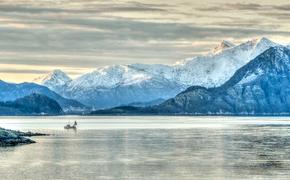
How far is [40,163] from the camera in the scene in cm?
11600

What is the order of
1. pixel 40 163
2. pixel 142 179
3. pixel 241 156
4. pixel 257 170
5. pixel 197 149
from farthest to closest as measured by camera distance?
pixel 197 149, pixel 241 156, pixel 40 163, pixel 257 170, pixel 142 179

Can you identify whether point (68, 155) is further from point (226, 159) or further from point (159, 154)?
point (226, 159)

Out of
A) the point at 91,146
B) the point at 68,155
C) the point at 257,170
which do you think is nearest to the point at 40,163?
the point at 68,155

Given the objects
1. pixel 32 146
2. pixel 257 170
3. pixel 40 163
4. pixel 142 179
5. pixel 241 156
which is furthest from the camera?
pixel 32 146

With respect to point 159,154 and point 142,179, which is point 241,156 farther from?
point 142,179

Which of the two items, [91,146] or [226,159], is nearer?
[226,159]

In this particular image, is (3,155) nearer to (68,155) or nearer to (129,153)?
(68,155)

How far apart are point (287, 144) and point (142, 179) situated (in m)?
71.6

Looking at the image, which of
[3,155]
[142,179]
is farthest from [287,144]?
[142,179]

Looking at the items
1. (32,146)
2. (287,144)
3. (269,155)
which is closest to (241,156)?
(269,155)

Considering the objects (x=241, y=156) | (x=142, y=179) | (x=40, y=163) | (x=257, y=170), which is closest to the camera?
(x=142, y=179)

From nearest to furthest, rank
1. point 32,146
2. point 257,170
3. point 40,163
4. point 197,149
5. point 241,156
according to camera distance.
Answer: point 257,170, point 40,163, point 241,156, point 197,149, point 32,146

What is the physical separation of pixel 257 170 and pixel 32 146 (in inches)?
2638

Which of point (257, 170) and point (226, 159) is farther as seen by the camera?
point (226, 159)
